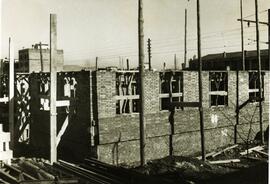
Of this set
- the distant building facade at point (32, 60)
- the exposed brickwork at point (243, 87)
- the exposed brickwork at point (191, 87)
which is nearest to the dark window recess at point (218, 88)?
the exposed brickwork at point (191, 87)

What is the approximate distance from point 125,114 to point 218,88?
20.8 feet

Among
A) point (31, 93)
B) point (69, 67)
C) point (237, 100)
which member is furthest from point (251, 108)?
point (69, 67)

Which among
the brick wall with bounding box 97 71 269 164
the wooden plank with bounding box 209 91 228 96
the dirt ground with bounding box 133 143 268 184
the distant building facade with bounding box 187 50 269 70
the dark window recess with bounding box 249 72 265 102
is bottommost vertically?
the dirt ground with bounding box 133 143 268 184

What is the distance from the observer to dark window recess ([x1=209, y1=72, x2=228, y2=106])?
18.3m

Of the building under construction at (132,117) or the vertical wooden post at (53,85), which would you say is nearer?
the vertical wooden post at (53,85)

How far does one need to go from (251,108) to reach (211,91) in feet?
10.7

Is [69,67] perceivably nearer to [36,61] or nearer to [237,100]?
[36,61]

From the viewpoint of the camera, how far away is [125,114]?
14.5m

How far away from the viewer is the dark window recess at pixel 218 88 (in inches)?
722

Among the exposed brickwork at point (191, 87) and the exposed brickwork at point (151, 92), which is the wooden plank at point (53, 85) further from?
the exposed brickwork at point (191, 87)

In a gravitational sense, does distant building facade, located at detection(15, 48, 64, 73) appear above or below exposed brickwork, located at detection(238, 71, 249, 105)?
above

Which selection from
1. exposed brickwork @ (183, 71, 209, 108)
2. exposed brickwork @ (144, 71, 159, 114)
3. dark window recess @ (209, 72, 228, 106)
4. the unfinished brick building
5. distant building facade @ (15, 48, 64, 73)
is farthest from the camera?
distant building facade @ (15, 48, 64, 73)

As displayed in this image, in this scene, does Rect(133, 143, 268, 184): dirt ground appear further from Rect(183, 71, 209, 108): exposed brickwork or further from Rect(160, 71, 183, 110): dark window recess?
Rect(183, 71, 209, 108): exposed brickwork

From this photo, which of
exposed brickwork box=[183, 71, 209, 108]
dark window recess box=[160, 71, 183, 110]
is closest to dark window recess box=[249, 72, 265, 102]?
exposed brickwork box=[183, 71, 209, 108]
